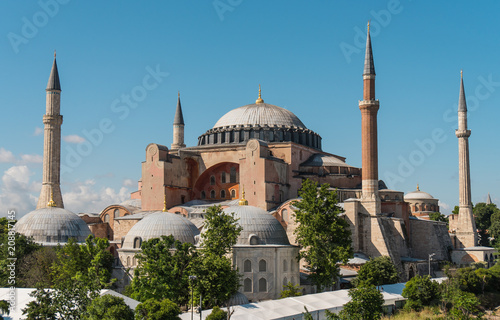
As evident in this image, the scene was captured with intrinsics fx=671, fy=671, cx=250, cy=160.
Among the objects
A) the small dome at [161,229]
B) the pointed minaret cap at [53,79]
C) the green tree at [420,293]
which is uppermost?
the pointed minaret cap at [53,79]

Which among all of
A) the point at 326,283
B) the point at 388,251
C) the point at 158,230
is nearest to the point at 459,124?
the point at 388,251

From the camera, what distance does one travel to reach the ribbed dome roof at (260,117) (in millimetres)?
36094

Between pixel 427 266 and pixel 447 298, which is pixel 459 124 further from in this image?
pixel 447 298

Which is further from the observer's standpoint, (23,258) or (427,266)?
(427,266)

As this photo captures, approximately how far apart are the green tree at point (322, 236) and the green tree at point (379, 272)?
1.18 metres

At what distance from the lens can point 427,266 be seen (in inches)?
1300

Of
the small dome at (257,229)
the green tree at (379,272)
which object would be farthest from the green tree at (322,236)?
the green tree at (379,272)

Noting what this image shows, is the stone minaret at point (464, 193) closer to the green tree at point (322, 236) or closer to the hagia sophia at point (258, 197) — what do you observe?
the hagia sophia at point (258, 197)

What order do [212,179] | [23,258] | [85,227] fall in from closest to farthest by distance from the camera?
1. [23,258]
2. [85,227]
3. [212,179]

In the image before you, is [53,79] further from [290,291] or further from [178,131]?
[290,291]

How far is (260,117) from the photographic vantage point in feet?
119

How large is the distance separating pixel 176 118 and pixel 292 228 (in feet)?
46.6

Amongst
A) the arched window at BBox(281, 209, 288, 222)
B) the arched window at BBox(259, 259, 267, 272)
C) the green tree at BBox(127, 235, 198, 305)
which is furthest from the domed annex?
the green tree at BBox(127, 235, 198, 305)

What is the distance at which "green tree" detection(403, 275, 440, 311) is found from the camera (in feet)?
79.3
